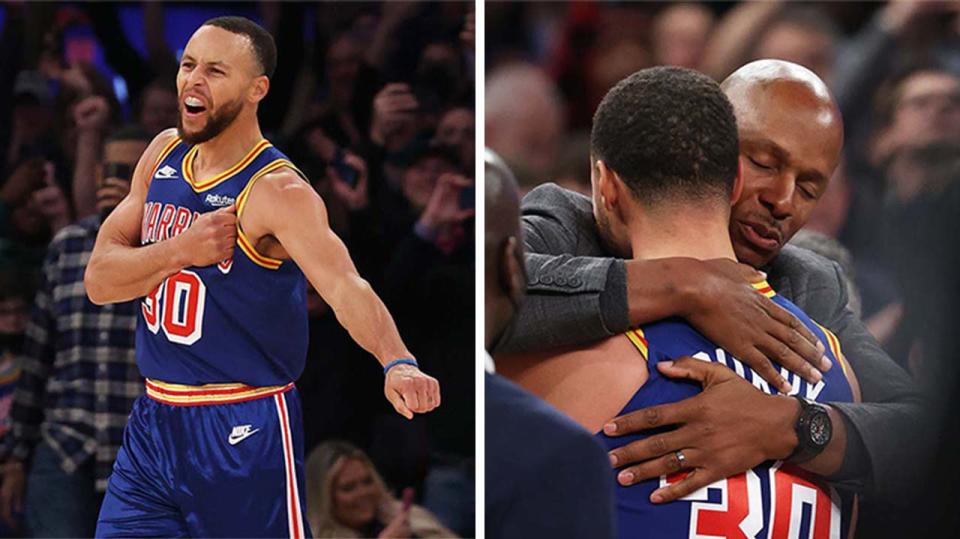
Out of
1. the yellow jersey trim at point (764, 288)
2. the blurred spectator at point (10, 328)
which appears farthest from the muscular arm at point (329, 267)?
the blurred spectator at point (10, 328)

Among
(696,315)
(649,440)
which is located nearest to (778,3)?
(696,315)

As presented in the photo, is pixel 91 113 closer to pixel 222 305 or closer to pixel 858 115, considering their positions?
pixel 222 305

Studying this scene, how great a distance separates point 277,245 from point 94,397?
524 mm

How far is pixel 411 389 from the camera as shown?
1.79m

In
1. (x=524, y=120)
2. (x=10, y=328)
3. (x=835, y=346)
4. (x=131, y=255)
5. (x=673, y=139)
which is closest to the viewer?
(x=673, y=139)

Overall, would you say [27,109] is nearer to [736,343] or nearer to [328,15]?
[328,15]

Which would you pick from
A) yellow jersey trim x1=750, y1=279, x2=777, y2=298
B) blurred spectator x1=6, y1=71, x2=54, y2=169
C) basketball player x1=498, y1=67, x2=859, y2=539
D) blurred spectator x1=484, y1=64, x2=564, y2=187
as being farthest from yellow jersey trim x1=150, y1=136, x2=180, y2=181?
yellow jersey trim x1=750, y1=279, x2=777, y2=298

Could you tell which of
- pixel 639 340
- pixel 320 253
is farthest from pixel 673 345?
pixel 320 253

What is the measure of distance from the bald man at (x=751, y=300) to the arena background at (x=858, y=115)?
0.44ft

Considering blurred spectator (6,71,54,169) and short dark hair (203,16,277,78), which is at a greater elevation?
short dark hair (203,16,277,78)

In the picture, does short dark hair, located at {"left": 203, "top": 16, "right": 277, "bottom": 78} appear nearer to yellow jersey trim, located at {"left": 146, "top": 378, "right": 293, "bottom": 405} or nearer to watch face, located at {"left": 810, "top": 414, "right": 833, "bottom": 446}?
yellow jersey trim, located at {"left": 146, "top": 378, "right": 293, "bottom": 405}

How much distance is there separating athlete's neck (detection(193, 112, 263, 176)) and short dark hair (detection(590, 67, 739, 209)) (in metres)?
0.57

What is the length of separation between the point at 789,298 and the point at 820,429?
22 centimetres

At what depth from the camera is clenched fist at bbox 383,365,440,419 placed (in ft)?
5.85
